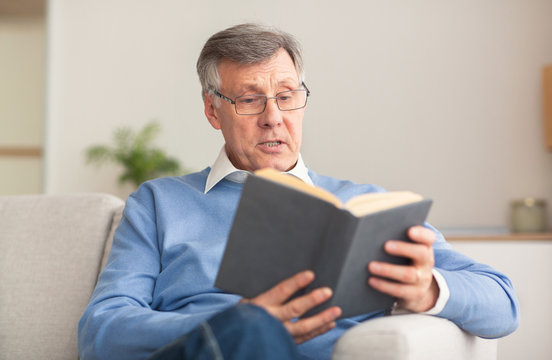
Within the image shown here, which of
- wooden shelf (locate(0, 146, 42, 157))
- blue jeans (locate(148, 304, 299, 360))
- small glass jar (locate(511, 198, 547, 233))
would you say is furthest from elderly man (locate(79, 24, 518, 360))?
wooden shelf (locate(0, 146, 42, 157))

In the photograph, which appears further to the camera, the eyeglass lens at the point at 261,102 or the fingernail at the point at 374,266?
the eyeglass lens at the point at 261,102

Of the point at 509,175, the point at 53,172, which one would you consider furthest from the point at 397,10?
the point at 53,172

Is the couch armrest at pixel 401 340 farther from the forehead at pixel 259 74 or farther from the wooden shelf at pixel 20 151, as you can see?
the wooden shelf at pixel 20 151

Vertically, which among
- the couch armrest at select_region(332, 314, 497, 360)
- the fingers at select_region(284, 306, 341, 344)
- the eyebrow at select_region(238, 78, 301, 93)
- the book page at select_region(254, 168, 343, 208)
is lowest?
the couch armrest at select_region(332, 314, 497, 360)

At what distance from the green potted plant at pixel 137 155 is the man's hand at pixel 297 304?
3445 mm

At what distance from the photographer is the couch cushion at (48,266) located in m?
1.67

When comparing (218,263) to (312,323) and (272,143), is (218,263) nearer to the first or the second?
(272,143)

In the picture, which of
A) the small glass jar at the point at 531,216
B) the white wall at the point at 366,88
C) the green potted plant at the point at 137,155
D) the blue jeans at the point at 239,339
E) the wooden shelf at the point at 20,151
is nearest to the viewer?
the blue jeans at the point at 239,339

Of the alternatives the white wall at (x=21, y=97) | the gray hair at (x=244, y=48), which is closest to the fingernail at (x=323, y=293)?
the gray hair at (x=244, y=48)

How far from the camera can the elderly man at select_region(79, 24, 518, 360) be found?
96cm

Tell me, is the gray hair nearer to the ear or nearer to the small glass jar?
the ear

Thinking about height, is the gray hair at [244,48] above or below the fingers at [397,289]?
above

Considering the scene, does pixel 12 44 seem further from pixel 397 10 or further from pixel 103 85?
pixel 397 10

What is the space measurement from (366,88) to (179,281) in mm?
3172
